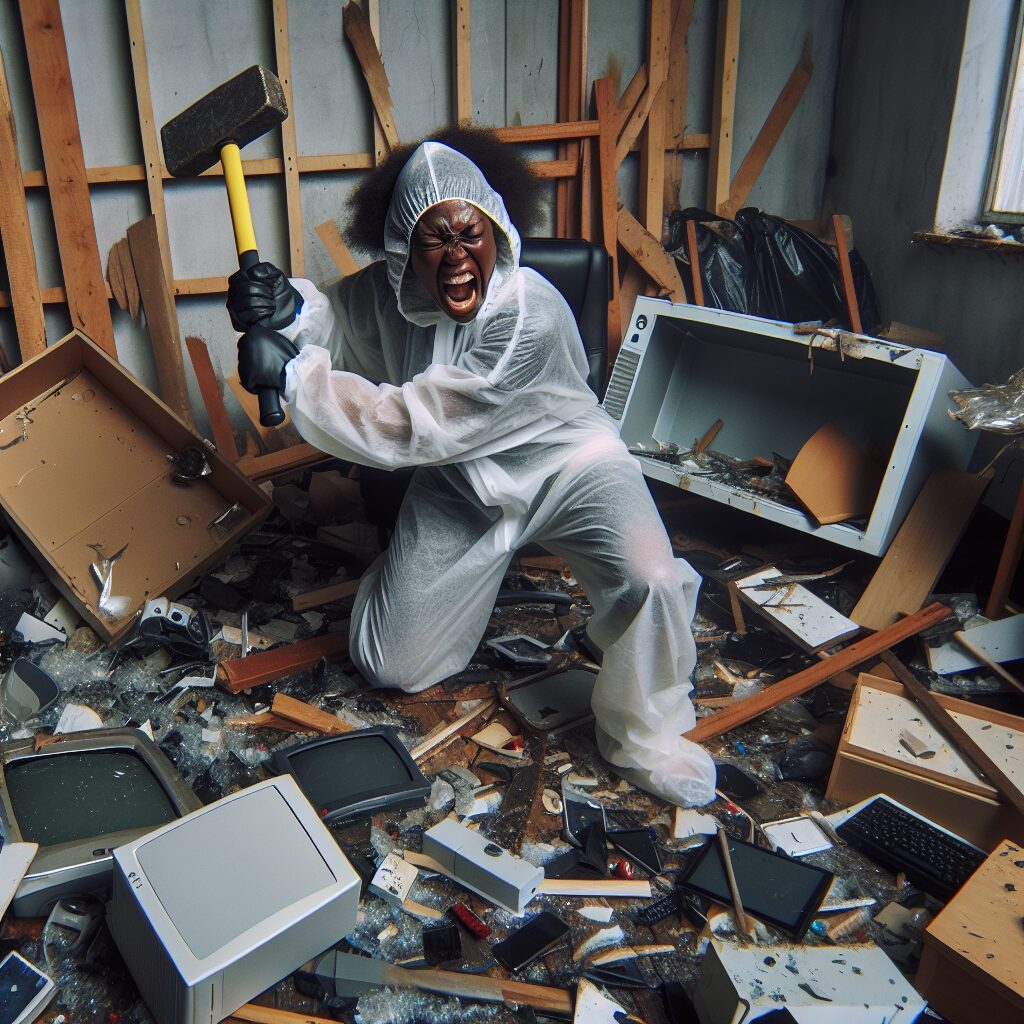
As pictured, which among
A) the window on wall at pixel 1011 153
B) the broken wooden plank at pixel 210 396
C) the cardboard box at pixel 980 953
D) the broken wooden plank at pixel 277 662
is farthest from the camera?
the broken wooden plank at pixel 210 396

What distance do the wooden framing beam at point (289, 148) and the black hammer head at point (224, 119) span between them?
1.16 meters

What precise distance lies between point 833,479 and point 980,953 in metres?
1.72

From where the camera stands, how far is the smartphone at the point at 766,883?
76.9 inches

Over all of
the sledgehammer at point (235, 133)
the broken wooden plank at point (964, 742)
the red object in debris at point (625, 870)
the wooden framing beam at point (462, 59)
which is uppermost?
the wooden framing beam at point (462, 59)

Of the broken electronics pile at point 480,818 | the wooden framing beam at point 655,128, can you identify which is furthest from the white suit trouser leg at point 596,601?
the wooden framing beam at point 655,128

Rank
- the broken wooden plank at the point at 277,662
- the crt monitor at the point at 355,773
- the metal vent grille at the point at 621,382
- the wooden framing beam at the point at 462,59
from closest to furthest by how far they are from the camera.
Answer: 1. the crt monitor at the point at 355,773
2. the broken wooden plank at the point at 277,662
3. the metal vent grille at the point at 621,382
4. the wooden framing beam at the point at 462,59

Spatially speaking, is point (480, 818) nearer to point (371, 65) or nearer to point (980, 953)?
point (980, 953)

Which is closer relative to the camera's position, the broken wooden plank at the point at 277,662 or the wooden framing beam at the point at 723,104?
the broken wooden plank at the point at 277,662

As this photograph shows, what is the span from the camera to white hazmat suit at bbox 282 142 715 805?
2.21m

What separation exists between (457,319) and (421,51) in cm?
208

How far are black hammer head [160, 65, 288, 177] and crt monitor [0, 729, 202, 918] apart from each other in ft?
4.81

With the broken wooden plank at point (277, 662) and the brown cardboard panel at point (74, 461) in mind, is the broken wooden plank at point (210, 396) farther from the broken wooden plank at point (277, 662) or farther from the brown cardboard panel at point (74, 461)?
the broken wooden plank at point (277, 662)

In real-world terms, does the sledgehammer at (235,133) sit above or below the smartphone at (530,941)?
above

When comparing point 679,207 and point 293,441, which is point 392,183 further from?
point 679,207
